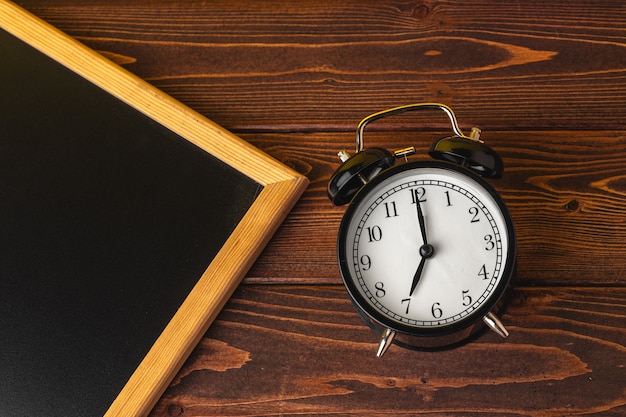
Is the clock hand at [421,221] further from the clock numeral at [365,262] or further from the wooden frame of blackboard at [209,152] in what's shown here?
the wooden frame of blackboard at [209,152]

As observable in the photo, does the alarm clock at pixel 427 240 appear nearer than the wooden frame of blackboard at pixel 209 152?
Yes

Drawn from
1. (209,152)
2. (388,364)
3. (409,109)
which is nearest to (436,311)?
(388,364)

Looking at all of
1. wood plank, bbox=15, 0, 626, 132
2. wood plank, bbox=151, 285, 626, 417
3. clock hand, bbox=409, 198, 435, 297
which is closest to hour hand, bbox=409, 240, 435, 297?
clock hand, bbox=409, 198, 435, 297

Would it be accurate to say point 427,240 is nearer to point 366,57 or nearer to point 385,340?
point 385,340

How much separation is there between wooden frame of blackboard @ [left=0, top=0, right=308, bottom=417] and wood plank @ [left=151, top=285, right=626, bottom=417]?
4cm

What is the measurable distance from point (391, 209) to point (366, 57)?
28cm

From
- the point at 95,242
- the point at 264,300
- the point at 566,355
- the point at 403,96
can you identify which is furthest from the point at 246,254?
the point at 566,355

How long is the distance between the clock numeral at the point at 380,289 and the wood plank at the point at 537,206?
4.8 inches

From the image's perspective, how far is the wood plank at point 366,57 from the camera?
40.4 inches

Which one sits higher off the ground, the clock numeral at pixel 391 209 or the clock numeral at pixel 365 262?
the clock numeral at pixel 391 209

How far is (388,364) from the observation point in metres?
0.96

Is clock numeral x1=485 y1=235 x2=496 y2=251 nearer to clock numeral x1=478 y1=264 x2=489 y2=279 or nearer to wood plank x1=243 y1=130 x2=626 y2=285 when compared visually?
clock numeral x1=478 y1=264 x2=489 y2=279

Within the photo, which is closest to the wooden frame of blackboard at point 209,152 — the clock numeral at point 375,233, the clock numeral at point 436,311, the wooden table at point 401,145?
the wooden table at point 401,145

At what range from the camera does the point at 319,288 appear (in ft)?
3.26
